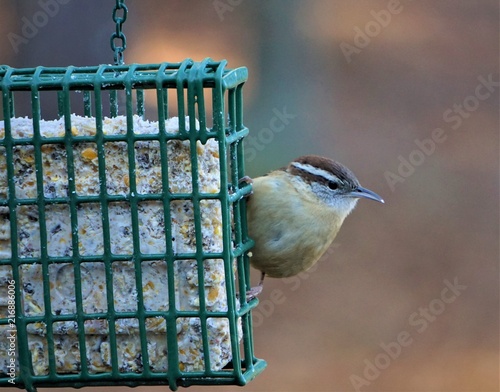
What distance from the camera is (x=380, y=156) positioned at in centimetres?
1056

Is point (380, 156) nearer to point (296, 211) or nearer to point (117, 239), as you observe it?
point (296, 211)

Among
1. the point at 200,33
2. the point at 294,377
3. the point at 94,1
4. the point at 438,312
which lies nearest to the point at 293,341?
the point at 294,377

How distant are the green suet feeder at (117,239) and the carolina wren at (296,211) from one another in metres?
0.67

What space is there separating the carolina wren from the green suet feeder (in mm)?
673

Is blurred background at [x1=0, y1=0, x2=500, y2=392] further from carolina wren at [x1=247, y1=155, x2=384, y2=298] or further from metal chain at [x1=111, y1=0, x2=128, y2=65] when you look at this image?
metal chain at [x1=111, y1=0, x2=128, y2=65]

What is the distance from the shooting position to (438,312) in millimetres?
10070

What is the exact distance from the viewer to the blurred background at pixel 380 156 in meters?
9.78

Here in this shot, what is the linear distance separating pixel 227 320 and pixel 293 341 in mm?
6155

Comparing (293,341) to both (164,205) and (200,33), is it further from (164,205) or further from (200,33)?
(164,205)

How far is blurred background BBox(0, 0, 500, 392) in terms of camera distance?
978cm

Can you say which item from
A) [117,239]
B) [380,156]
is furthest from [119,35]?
[380,156]

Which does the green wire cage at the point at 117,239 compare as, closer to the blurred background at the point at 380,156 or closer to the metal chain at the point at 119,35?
the metal chain at the point at 119,35

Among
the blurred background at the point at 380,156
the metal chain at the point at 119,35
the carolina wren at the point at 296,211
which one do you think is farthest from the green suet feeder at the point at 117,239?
the blurred background at the point at 380,156

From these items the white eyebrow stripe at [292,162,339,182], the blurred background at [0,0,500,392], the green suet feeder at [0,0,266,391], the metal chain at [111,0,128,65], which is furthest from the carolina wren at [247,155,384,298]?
the blurred background at [0,0,500,392]
